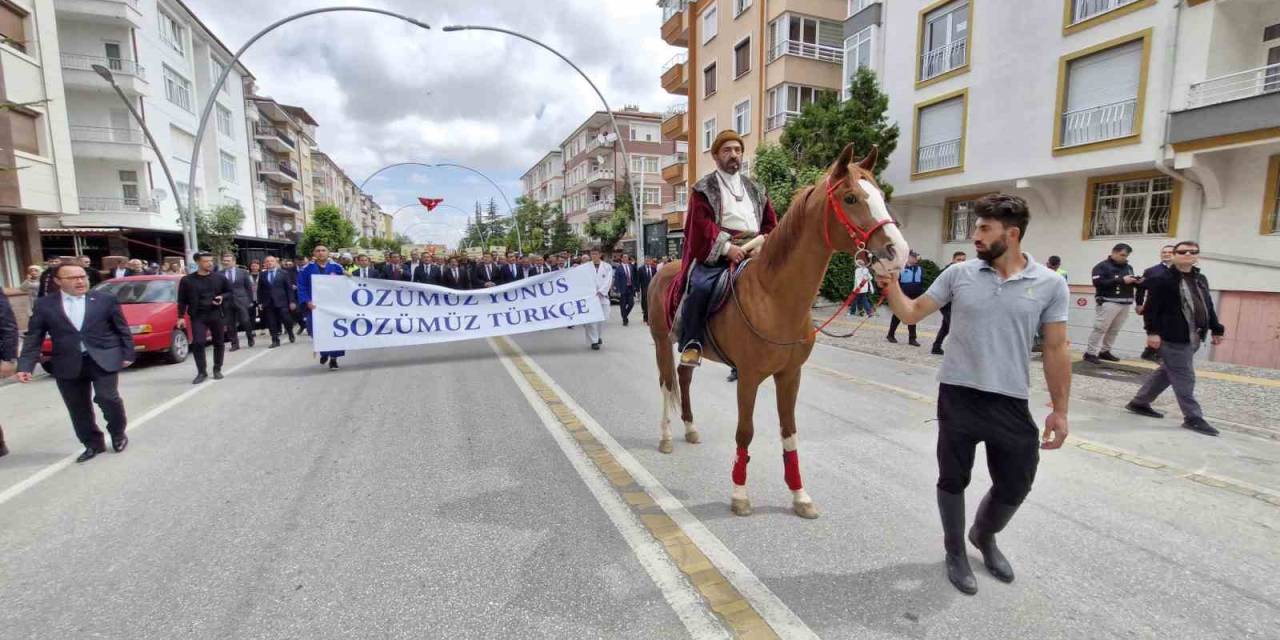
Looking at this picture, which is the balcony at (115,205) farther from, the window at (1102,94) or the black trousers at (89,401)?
the window at (1102,94)

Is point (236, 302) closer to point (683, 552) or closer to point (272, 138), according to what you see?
point (683, 552)

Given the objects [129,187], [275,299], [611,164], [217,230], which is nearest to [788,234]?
[275,299]

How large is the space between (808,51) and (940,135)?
29.4 feet

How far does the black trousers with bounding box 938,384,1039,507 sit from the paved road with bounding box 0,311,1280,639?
0.55 meters

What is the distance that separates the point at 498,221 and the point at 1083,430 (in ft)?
323

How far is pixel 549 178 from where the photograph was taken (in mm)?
84750

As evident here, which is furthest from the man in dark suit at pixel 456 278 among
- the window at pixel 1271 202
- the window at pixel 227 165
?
the window at pixel 227 165

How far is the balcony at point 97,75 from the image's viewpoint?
26.1 m

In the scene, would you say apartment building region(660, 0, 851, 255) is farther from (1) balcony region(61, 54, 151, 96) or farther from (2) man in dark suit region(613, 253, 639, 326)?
(1) balcony region(61, 54, 151, 96)

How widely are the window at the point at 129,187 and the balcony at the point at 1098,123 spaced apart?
124 feet

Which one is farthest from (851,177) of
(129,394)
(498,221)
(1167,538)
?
(498,221)

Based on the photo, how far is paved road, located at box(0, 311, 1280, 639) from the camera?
2.71 metres

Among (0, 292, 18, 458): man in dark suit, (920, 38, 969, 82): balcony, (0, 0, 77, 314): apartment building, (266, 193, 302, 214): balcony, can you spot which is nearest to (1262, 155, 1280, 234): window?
(920, 38, 969, 82): balcony

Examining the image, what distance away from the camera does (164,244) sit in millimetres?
29656
